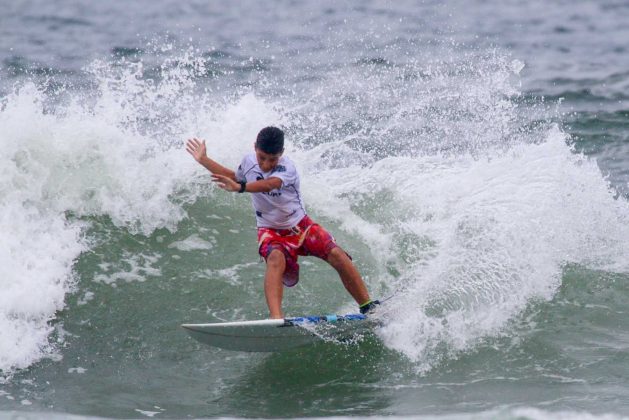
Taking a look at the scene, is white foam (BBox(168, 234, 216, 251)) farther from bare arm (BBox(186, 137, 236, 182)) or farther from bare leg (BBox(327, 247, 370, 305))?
bare arm (BBox(186, 137, 236, 182))

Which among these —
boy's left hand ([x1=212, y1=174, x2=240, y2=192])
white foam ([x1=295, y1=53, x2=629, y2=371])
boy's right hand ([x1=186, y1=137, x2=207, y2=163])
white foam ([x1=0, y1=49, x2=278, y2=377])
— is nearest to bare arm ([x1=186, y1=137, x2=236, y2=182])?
boy's right hand ([x1=186, y1=137, x2=207, y2=163])

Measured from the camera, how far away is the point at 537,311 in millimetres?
9477

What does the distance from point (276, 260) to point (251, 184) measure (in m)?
0.73

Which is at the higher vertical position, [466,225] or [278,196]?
[278,196]

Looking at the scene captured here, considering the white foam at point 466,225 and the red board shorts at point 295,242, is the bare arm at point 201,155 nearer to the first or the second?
the red board shorts at point 295,242

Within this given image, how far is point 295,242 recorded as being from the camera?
8445 millimetres

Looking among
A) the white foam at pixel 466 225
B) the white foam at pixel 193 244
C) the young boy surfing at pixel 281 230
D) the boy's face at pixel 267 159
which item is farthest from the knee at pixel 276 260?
the white foam at pixel 193 244

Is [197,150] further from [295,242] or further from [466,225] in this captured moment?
[466,225]

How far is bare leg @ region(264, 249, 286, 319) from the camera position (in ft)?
26.7

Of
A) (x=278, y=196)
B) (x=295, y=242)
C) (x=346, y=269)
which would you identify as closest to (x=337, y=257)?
(x=346, y=269)

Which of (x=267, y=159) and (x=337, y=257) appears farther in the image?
(x=337, y=257)

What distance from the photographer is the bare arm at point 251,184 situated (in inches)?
302

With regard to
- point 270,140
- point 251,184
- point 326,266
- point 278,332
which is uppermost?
point 270,140

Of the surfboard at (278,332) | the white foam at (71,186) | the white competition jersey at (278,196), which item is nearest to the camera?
the surfboard at (278,332)
